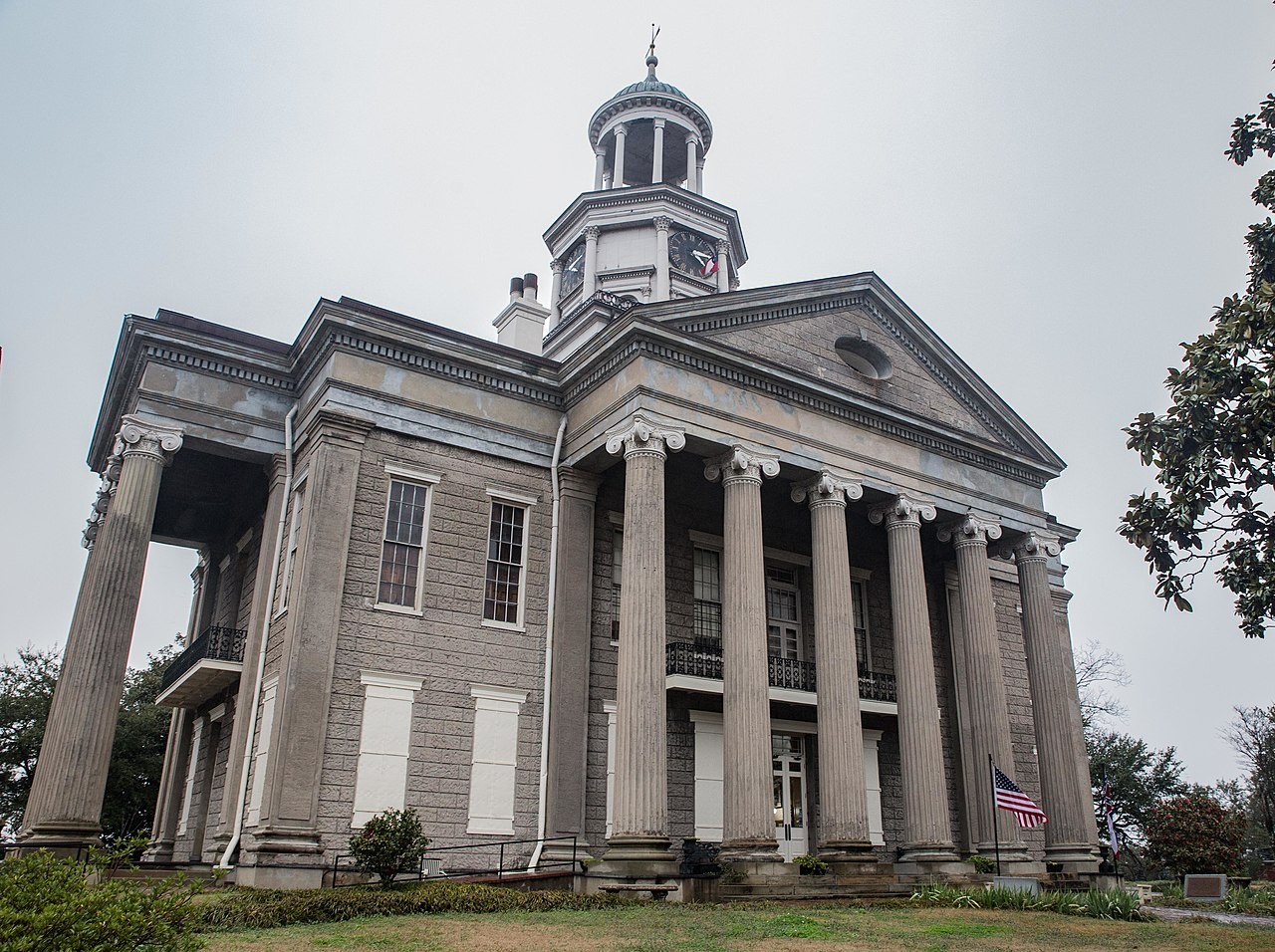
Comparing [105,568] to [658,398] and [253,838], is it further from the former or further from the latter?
[658,398]

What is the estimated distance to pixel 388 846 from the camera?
51.2 ft

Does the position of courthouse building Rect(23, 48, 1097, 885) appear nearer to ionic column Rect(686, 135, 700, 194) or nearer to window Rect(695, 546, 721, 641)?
window Rect(695, 546, 721, 641)

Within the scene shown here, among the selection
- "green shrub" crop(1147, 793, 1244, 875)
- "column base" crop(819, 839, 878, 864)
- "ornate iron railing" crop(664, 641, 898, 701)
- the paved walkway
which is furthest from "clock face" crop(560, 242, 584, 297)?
"green shrub" crop(1147, 793, 1244, 875)

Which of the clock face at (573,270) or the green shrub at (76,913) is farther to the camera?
the clock face at (573,270)

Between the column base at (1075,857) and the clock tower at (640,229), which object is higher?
the clock tower at (640,229)

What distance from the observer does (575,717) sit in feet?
67.6

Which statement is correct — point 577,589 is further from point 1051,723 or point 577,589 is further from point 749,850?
point 1051,723

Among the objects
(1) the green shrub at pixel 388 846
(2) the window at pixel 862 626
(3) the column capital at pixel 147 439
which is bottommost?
(1) the green shrub at pixel 388 846

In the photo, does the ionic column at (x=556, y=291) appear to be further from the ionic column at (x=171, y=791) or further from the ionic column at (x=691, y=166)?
the ionic column at (x=171, y=791)

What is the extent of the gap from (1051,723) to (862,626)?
4972 mm

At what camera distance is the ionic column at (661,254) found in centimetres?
3219

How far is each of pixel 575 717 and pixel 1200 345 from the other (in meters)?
13.2

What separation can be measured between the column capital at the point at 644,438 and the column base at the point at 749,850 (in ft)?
23.9

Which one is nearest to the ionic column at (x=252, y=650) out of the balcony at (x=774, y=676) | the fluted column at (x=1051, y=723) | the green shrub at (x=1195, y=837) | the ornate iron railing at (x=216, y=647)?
the ornate iron railing at (x=216, y=647)
